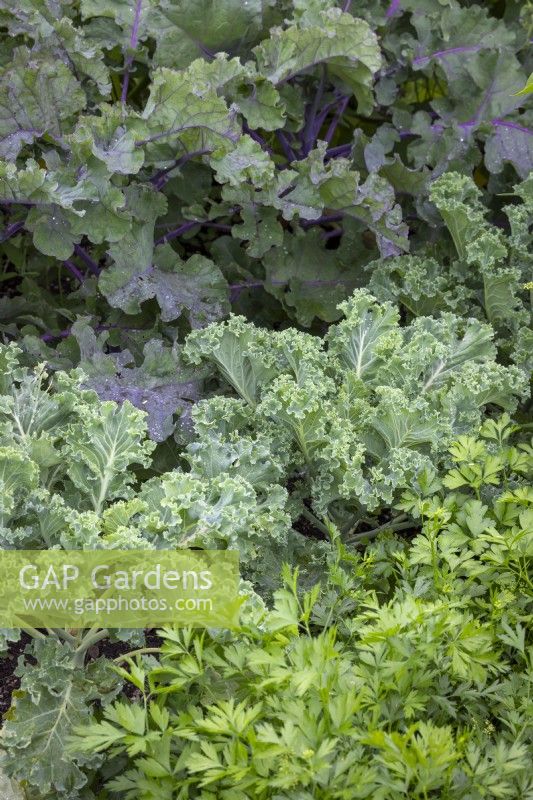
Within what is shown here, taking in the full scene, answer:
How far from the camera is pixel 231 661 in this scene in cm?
182

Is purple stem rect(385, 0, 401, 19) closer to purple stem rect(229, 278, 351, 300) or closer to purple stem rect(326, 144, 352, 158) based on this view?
purple stem rect(326, 144, 352, 158)

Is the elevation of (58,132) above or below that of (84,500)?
above

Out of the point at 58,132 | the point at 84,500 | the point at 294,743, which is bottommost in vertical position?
the point at 84,500

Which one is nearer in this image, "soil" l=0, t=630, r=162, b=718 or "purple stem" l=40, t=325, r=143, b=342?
"soil" l=0, t=630, r=162, b=718

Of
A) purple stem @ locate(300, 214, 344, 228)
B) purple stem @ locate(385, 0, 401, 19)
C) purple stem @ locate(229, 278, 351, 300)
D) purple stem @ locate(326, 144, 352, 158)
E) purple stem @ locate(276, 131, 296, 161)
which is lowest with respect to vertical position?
purple stem @ locate(229, 278, 351, 300)

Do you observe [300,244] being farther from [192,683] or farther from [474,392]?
[192,683]

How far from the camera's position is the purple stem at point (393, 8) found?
3168 mm

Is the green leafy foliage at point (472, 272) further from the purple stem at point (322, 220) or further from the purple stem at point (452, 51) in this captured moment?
the purple stem at point (452, 51)

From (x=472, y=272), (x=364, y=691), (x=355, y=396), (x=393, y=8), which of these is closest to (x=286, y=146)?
(x=393, y=8)

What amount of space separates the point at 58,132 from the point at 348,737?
5.83ft

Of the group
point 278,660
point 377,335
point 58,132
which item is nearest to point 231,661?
point 278,660

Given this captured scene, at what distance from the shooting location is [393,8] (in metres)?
3.17

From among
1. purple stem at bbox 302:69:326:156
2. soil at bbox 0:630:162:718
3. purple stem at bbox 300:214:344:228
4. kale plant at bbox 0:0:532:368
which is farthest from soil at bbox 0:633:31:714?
purple stem at bbox 302:69:326:156

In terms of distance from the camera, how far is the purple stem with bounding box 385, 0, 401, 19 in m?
3.17
